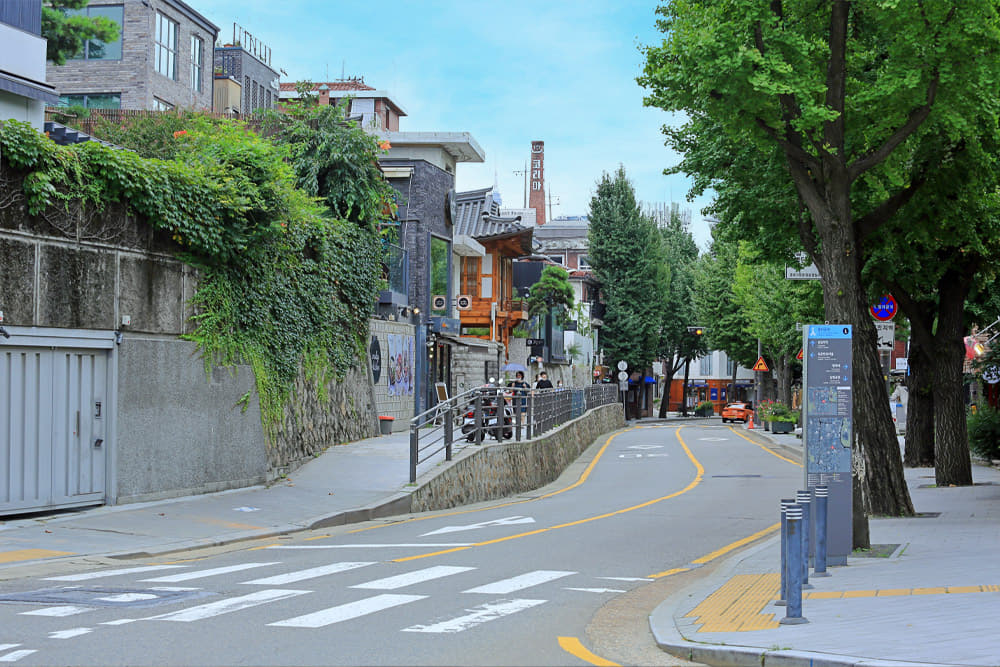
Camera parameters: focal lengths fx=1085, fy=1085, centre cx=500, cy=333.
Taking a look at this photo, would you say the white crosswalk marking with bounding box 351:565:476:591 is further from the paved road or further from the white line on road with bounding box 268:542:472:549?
the white line on road with bounding box 268:542:472:549

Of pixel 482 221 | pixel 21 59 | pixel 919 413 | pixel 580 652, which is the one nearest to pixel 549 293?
pixel 482 221

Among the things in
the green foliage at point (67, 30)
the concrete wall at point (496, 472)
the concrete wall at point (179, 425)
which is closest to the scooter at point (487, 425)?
the concrete wall at point (496, 472)

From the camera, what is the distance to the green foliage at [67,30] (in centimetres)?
2822

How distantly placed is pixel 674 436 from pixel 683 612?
3557cm

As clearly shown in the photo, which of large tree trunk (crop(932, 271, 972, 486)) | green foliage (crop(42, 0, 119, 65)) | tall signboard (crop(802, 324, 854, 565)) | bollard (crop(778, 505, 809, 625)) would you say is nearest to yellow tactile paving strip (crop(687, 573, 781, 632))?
bollard (crop(778, 505, 809, 625))

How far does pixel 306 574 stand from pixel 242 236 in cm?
826

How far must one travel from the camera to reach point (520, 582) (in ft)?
34.7

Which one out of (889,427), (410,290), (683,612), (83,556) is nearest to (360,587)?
(683,612)

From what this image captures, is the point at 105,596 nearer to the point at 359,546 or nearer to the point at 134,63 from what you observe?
the point at 359,546

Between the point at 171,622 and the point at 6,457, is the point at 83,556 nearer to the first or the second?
the point at 6,457

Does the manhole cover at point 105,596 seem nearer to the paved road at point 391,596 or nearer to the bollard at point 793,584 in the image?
the paved road at point 391,596

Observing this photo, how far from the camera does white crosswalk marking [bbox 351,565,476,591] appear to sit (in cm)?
1002

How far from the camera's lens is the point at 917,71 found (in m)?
13.0

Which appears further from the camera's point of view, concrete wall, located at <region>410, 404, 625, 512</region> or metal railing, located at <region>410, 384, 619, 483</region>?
metal railing, located at <region>410, 384, 619, 483</region>
